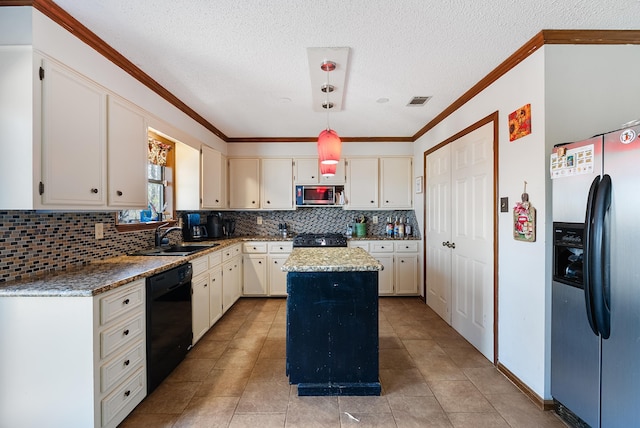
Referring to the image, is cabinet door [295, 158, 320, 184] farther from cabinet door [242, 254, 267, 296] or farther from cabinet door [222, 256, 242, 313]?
cabinet door [222, 256, 242, 313]

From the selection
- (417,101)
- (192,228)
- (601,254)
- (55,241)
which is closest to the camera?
(601,254)

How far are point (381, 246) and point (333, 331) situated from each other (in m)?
2.27

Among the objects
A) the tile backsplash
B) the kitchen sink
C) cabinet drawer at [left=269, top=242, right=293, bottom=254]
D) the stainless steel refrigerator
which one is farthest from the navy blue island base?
cabinet drawer at [left=269, top=242, right=293, bottom=254]

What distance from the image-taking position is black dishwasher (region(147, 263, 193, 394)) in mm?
1981

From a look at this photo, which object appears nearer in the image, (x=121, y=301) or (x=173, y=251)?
(x=121, y=301)

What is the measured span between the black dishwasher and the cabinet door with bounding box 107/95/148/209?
2.13 feet

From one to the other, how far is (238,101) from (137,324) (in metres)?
2.20

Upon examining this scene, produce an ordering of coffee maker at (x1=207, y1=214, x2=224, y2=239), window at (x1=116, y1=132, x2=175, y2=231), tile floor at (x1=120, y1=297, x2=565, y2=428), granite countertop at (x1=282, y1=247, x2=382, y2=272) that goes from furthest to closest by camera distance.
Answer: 1. coffee maker at (x1=207, y1=214, x2=224, y2=239)
2. window at (x1=116, y1=132, x2=175, y2=231)
3. granite countertop at (x1=282, y1=247, x2=382, y2=272)
4. tile floor at (x1=120, y1=297, x2=565, y2=428)

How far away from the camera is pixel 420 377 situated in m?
2.22

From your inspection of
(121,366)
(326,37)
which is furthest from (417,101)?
(121,366)

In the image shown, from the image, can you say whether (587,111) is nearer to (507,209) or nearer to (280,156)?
(507,209)

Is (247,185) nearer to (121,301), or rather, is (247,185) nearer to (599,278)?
(121,301)

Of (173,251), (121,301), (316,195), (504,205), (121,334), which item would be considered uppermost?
(316,195)

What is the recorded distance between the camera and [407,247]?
409 centimetres
